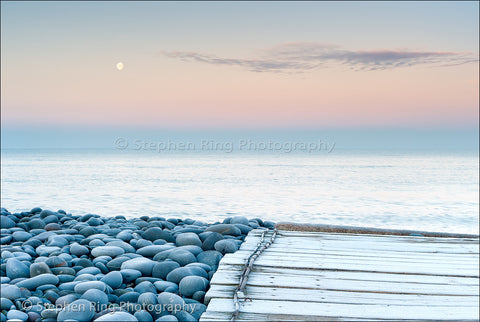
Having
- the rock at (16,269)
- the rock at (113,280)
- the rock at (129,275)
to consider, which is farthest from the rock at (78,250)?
the rock at (113,280)

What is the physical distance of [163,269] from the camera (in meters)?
3.23

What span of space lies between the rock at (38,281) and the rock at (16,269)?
273mm

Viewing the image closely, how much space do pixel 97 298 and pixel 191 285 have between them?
605 mm

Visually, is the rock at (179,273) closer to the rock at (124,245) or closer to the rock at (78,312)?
the rock at (78,312)

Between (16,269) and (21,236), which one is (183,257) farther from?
(21,236)

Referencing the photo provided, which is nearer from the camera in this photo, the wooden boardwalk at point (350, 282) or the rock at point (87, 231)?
the wooden boardwalk at point (350, 282)

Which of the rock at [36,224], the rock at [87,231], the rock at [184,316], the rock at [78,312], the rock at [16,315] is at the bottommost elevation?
the rock at [36,224]

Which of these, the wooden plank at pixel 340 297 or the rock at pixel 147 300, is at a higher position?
the wooden plank at pixel 340 297

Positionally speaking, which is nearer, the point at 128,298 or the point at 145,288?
the point at 128,298

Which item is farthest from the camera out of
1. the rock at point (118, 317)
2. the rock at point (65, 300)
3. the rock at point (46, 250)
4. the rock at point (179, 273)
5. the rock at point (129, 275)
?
the rock at point (46, 250)

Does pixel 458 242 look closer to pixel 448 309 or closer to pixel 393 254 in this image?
pixel 393 254

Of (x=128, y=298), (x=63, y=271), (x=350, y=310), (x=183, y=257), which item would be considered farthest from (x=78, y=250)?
(x=350, y=310)

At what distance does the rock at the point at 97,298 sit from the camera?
2.58 metres

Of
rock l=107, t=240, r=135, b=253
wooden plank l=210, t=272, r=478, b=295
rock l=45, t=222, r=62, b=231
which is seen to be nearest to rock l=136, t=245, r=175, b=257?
rock l=107, t=240, r=135, b=253
